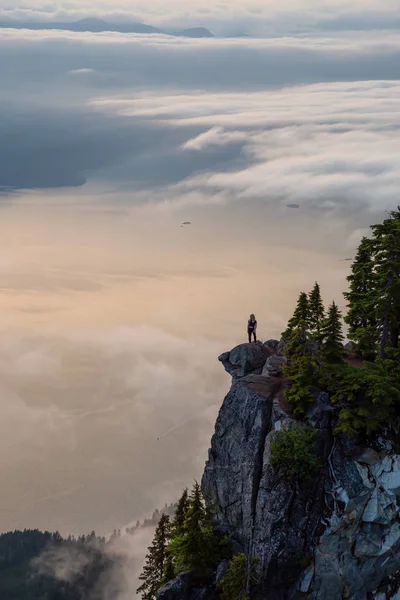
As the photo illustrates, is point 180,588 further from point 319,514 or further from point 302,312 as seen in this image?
point 302,312

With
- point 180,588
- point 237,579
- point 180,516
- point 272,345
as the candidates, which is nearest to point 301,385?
point 272,345

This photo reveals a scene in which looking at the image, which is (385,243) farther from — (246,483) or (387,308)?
(246,483)

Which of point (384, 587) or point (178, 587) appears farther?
point (178, 587)

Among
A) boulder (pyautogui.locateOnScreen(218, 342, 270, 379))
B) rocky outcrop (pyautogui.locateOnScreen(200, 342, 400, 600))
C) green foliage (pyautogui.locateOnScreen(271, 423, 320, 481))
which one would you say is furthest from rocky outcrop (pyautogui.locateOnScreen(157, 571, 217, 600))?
boulder (pyautogui.locateOnScreen(218, 342, 270, 379))

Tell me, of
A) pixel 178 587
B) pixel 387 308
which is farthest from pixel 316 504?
pixel 387 308

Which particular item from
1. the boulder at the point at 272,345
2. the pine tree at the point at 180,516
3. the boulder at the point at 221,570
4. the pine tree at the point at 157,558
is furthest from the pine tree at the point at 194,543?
the pine tree at the point at 157,558
